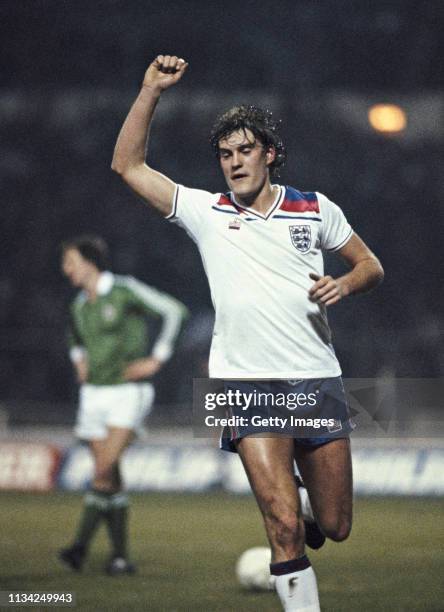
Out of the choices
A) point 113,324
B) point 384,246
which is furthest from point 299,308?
point 384,246

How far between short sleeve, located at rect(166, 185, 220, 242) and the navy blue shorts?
2.27 ft

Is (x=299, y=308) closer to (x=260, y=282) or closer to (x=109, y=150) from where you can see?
(x=260, y=282)

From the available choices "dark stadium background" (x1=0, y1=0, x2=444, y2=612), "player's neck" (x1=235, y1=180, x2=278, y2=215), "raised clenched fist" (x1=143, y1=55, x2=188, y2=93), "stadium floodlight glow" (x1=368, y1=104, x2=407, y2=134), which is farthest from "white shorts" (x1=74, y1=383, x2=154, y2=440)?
"stadium floodlight glow" (x1=368, y1=104, x2=407, y2=134)

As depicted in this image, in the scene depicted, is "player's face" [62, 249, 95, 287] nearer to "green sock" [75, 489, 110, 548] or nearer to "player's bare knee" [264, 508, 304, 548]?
"green sock" [75, 489, 110, 548]

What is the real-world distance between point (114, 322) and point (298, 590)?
13.4 ft

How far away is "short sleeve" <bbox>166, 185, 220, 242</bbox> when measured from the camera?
488 cm

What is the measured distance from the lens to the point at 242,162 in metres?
4.84

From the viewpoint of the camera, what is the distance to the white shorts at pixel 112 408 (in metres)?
7.94

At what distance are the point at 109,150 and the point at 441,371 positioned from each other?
9.48 metres

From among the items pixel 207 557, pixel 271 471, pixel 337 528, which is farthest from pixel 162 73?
pixel 207 557

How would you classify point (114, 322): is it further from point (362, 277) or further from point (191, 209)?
point (362, 277)

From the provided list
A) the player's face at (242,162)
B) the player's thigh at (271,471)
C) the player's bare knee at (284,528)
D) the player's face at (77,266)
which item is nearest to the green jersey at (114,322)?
the player's face at (77,266)

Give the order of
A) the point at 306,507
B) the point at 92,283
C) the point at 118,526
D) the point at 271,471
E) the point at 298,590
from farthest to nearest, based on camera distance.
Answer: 1. the point at 92,283
2. the point at 118,526
3. the point at 306,507
4. the point at 271,471
5. the point at 298,590

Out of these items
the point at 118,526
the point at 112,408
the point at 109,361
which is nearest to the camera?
the point at 118,526
